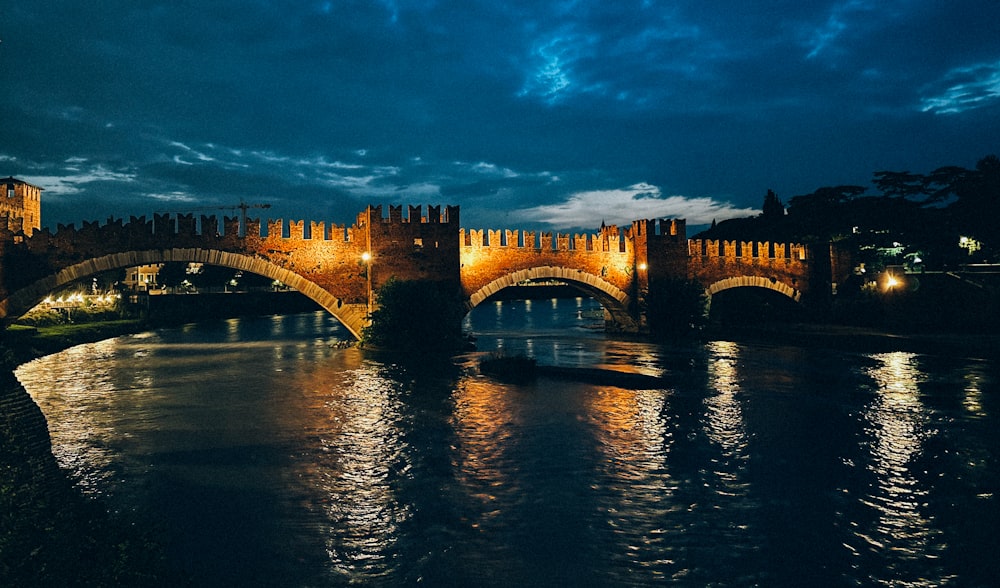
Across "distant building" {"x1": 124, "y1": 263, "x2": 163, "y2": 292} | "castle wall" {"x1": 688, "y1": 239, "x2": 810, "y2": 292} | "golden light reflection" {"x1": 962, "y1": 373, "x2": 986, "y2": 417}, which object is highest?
"distant building" {"x1": 124, "y1": 263, "x2": 163, "y2": 292}

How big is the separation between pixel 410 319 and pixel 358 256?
4513 mm

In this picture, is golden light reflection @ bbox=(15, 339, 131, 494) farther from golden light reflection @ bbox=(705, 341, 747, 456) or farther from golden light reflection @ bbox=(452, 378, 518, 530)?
golden light reflection @ bbox=(705, 341, 747, 456)

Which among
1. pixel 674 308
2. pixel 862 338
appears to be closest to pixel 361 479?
pixel 674 308

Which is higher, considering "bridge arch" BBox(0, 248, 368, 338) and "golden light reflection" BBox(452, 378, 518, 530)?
"bridge arch" BBox(0, 248, 368, 338)

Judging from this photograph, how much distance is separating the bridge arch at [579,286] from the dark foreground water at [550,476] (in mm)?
11970

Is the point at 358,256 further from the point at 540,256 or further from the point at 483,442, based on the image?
the point at 483,442

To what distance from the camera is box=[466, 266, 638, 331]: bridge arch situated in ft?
111

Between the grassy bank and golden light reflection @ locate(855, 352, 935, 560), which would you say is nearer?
golden light reflection @ locate(855, 352, 935, 560)

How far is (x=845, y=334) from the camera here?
119 ft

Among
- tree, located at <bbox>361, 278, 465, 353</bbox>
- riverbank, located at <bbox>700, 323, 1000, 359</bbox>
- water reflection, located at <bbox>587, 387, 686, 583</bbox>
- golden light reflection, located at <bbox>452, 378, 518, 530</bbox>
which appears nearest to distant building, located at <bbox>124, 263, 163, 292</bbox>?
tree, located at <bbox>361, 278, 465, 353</bbox>

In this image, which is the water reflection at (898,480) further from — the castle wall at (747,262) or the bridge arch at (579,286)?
the castle wall at (747,262)

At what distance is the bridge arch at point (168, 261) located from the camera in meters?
27.8

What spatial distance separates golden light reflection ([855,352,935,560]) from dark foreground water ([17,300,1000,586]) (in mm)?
57

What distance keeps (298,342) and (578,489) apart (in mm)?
30764
